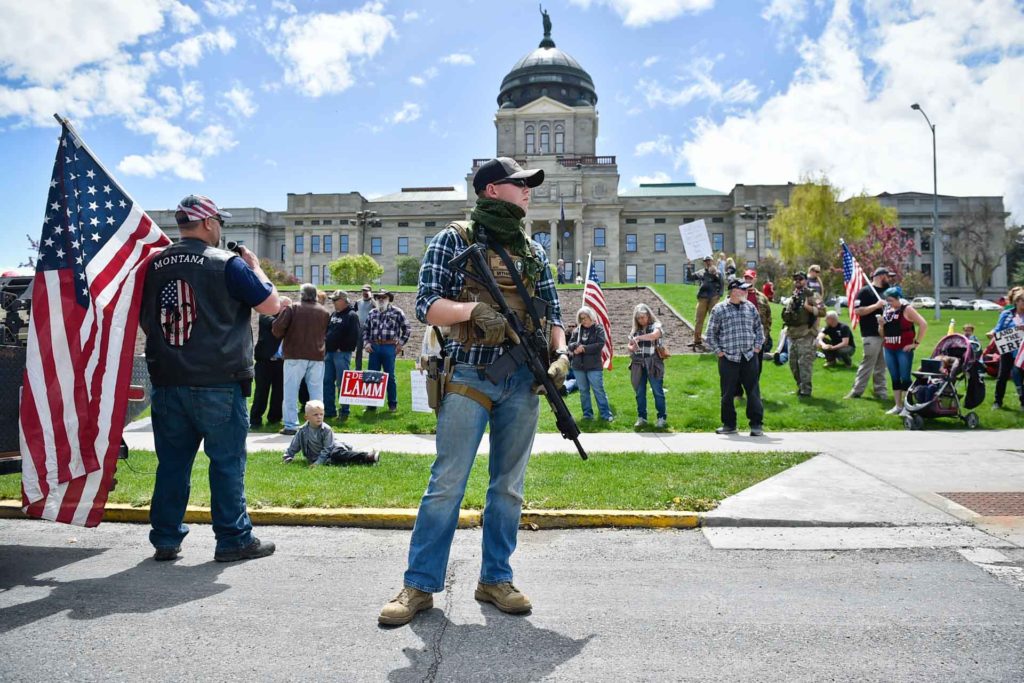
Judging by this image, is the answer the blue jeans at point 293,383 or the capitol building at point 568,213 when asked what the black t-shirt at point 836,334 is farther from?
the capitol building at point 568,213

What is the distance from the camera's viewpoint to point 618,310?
3009 centimetres

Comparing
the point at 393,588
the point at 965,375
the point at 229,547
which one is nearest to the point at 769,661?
the point at 393,588

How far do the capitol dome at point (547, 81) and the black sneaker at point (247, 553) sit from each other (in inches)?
3699

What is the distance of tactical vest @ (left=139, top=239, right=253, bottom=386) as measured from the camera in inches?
162

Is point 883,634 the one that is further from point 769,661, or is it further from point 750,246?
point 750,246

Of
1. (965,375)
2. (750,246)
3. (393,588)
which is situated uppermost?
(750,246)

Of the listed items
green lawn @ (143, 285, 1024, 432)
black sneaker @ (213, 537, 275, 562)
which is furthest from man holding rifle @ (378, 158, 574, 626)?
green lawn @ (143, 285, 1024, 432)

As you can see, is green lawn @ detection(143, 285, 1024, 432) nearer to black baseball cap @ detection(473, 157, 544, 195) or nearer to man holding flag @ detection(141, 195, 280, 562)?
man holding flag @ detection(141, 195, 280, 562)

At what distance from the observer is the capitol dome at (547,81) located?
303 ft

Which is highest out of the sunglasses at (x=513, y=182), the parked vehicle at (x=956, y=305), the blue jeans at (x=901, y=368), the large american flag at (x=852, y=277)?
the parked vehicle at (x=956, y=305)

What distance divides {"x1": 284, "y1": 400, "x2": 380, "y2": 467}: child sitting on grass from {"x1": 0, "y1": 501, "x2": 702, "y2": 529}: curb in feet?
6.71

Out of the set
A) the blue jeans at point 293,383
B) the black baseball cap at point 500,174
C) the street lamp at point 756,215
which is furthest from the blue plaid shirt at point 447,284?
the street lamp at point 756,215

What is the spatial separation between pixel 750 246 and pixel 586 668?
85365 millimetres

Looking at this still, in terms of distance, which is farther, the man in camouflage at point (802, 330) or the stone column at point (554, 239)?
the stone column at point (554, 239)
